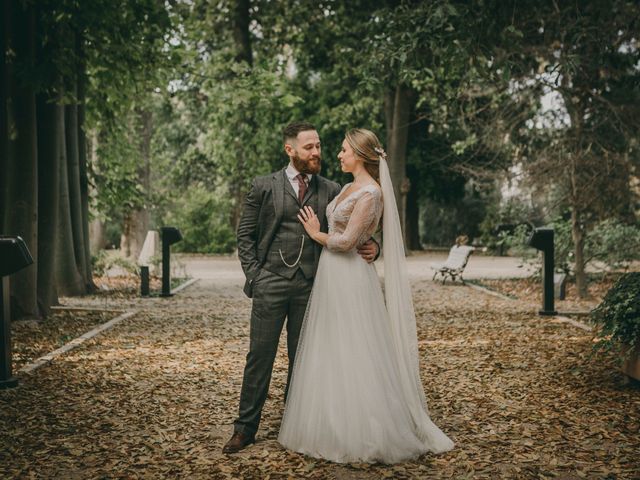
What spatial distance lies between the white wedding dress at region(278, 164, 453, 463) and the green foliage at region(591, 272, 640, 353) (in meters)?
2.41

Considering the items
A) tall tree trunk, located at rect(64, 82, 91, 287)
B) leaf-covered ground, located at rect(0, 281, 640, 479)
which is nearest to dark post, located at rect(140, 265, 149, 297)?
tall tree trunk, located at rect(64, 82, 91, 287)

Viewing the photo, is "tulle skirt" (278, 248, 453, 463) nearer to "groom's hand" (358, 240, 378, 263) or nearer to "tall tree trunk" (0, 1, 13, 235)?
"groom's hand" (358, 240, 378, 263)

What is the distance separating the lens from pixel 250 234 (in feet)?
17.1

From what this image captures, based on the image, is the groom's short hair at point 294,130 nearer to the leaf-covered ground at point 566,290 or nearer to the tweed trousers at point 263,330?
the tweed trousers at point 263,330

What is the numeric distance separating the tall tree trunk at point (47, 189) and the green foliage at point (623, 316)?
27.9 ft

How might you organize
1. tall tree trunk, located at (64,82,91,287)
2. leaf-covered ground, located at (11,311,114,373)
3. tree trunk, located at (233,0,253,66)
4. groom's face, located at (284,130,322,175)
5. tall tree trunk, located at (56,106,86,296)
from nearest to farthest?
groom's face, located at (284,130,322,175)
leaf-covered ground, located at (11,311,114,373)
tall tree trunk, located at (56,106,86,296)
tall tree trunk, located at (64,82,91,287)
tree trunk, located at (233,0,253,66)

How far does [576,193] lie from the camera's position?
1484 centimetres

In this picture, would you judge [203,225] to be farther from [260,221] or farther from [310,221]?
[310,221]

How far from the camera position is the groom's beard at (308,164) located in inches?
200

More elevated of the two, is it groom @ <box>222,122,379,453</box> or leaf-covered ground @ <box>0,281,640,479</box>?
groom @ <box>222,122,379,453</box>

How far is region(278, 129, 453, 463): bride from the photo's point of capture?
4922 millimetres

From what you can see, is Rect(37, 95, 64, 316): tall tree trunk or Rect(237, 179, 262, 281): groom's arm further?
Rect(37, 95, 64, 316): tall tree trunk

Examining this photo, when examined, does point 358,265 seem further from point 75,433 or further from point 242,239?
point 75,433

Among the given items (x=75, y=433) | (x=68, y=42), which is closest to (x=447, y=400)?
(x=75, y=433)
